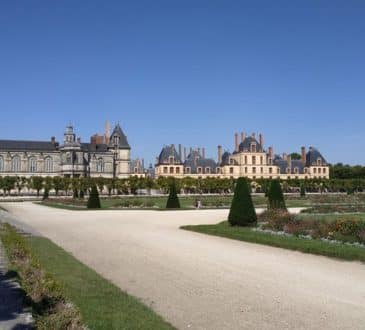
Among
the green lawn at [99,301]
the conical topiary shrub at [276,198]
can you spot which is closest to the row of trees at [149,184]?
the conical topiary shrub at [276,198]

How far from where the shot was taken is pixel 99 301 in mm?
6016

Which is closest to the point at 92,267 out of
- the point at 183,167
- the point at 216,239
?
the point at 216,239

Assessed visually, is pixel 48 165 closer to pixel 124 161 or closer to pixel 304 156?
pixel 124 161

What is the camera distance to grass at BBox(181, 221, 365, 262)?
32.3 feet

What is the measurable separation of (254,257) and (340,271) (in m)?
2.03

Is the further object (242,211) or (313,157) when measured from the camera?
(313,157)

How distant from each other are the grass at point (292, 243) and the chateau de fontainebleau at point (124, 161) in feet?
196

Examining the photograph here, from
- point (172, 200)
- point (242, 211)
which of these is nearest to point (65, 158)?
point (172, 200)

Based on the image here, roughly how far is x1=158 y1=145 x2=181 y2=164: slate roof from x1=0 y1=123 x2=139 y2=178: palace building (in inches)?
268

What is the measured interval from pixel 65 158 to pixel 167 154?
15820 mm

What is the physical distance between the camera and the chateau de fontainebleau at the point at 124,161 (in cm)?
7275

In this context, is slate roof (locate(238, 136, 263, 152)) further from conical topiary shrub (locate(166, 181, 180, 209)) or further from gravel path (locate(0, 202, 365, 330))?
gravel path (locate(0, 202, 365, 330))

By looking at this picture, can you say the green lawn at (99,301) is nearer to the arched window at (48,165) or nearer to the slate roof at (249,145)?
the arched window at (48,165)

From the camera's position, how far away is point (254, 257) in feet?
32.9
